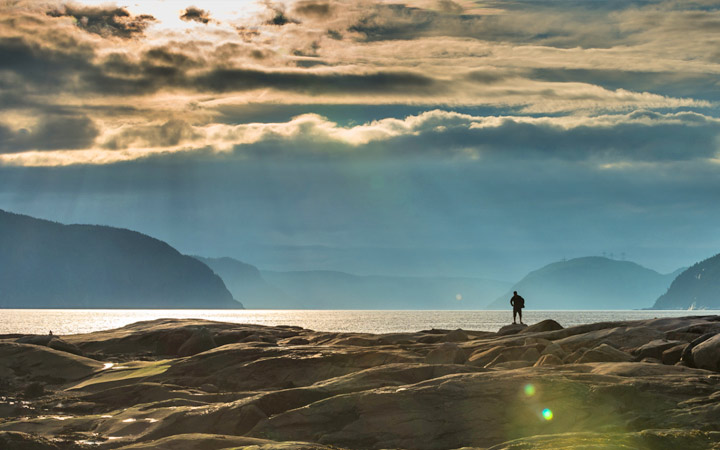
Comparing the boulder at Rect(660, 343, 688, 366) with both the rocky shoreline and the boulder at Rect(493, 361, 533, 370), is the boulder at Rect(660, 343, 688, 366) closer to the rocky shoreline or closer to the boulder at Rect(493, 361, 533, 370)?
the rocky shoreline

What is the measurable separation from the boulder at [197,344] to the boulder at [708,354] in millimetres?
28175

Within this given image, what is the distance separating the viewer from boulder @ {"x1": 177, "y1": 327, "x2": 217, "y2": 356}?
4377 cm

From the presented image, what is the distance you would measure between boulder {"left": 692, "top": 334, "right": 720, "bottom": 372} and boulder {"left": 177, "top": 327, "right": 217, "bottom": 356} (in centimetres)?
2817

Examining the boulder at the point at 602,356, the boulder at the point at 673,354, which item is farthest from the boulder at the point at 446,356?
the boulder at the point at 673,354

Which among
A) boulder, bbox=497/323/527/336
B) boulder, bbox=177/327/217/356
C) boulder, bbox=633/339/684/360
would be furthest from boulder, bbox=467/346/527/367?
boulder, bbox=177/327/217/356

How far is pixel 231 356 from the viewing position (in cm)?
3212

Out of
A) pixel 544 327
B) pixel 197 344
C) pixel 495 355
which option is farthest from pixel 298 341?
pixel 495 355

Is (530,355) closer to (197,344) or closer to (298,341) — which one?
(298,341)

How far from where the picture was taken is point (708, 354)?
73.1 feet

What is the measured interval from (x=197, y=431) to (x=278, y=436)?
2347mm

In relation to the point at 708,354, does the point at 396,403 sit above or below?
below

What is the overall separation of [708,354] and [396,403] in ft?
33.1

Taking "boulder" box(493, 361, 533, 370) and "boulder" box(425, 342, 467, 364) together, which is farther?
"boulder" box(425, 342, 467, 364)

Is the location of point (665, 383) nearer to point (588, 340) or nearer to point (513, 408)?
point (513, 408)
